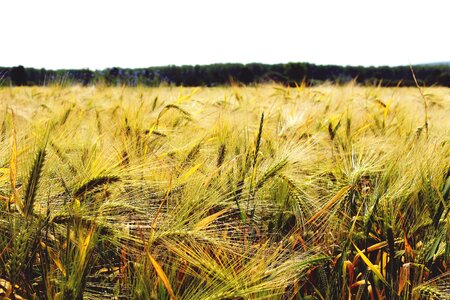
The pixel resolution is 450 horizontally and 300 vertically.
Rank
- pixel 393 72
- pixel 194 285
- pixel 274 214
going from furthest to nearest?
pixel 393 72
pixel 274 214
pixel 194 285

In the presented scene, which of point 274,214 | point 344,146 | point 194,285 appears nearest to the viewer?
point 194,285

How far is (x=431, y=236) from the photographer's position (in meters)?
1.15

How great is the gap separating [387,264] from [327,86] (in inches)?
157

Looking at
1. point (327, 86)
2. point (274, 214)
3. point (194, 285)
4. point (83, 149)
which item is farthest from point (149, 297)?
point (327, 86)

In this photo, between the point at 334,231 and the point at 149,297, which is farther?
the point at 334,231

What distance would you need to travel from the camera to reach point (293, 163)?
144 cm

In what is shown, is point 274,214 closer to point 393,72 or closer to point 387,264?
point 387,264

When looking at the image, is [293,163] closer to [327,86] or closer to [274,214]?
[274,214]

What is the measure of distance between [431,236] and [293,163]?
0.48 m

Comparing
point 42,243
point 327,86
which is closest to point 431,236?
point 42,243

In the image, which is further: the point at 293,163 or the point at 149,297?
the point at 293,163

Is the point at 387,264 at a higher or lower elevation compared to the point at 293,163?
lower

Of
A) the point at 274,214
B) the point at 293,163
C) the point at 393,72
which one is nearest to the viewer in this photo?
the point at 274,214

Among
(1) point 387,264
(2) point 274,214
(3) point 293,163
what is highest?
(3) point 293,163
